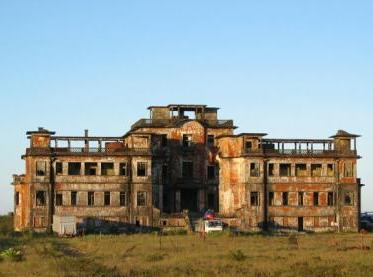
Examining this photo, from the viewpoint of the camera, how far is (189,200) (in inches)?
3214

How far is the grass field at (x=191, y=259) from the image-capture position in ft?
108

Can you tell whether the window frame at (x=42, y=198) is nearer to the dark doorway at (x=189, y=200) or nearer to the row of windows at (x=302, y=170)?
the dark doorway at (x=189, y=200)

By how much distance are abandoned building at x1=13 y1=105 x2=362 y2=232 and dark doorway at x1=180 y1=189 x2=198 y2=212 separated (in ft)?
0.34

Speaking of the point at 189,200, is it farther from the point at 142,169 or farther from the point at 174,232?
the point at 174,232

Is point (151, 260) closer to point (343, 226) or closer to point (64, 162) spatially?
point (64, 162)

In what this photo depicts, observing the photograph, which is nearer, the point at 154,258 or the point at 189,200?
the point at 154,258

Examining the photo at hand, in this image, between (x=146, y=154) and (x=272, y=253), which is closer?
(x=272, y=253)

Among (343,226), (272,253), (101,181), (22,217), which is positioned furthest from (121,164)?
(272,253)

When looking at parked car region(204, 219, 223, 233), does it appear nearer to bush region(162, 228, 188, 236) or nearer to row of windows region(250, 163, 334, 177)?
bush region(162, 228, 188, 236)

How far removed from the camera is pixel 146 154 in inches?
2960

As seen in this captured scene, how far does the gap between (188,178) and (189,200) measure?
253 centimetres

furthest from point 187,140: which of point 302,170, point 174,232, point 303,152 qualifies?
point 174,232

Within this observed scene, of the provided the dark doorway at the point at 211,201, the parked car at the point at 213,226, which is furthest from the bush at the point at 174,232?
the dark doorway at the point at 211,201

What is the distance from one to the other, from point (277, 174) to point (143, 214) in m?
13.7
